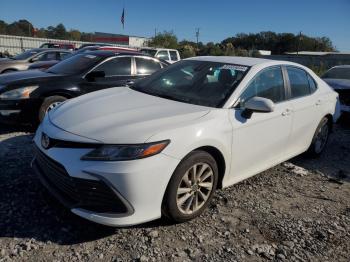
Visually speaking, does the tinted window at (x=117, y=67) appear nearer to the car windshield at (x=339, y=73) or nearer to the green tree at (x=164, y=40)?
the car windshield at (x=339, y=73)

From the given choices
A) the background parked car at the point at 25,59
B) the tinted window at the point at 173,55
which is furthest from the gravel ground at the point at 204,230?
the tinted window at the point at 173,55

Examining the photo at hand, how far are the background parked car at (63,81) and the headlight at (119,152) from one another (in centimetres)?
302

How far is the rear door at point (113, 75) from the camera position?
21.8ft

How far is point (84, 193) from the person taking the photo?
2998 mm

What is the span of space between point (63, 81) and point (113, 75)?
3.37ft

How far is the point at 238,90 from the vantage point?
393 centimetres

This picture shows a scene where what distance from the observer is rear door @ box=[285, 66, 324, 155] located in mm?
4776

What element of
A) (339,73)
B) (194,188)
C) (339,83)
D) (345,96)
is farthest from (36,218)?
(339,73)

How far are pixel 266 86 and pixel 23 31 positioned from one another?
85423mm

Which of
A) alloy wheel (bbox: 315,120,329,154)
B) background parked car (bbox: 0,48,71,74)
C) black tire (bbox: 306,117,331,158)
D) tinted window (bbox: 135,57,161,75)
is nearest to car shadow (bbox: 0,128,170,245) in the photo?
black tire (bbox: 306,117,331,158)

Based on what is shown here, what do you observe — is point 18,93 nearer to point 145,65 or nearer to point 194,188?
point 145,65

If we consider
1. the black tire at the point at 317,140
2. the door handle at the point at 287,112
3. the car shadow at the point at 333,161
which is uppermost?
the door handle at the point at 287,112

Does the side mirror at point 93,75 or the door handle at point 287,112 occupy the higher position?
the side mirror at point 93,75

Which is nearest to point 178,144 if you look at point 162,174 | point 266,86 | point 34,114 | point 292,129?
point 162,174
